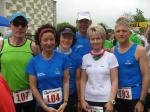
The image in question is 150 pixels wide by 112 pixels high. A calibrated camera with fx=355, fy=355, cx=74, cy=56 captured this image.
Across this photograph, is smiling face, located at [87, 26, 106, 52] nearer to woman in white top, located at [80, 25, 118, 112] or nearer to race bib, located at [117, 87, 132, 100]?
woman in white top, located at [80, 25, 118, 112]

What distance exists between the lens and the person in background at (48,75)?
3625 mm

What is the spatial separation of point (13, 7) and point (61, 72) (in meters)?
12.3

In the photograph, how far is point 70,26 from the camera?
4.09 metres

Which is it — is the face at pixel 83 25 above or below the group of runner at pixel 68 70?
above

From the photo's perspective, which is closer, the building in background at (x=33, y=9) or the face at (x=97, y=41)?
the face at (x=97, y=41)

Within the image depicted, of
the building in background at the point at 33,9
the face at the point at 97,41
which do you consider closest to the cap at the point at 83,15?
the face at the point at 97,41

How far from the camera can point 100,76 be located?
12.3 feet

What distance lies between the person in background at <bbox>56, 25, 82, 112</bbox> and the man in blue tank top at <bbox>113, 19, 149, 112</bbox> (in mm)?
481

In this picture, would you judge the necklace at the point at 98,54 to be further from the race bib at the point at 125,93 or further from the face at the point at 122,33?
the race bib at the point at 125,93

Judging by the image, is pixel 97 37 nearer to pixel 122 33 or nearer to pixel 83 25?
pixel 122 33

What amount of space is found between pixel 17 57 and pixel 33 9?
14.5 metres

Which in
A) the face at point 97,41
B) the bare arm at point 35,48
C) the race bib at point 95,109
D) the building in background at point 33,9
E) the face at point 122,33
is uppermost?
the building in background at point 33,9

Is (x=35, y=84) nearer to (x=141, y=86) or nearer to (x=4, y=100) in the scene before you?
(x=141, y=86)

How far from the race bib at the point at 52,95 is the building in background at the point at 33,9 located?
37.2 feet
